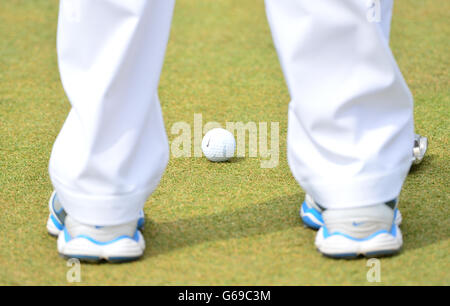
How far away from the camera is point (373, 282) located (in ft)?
5.21

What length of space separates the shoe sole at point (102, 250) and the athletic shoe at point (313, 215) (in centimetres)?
44

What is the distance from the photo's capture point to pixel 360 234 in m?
1.69

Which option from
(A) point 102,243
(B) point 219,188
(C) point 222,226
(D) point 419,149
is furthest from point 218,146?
(A) point 102,243

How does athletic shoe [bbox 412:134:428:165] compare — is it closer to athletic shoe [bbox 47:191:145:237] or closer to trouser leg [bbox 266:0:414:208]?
trouser leg [bbox 266:0:414:208]

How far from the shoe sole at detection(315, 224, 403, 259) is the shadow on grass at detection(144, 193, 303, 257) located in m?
0.22

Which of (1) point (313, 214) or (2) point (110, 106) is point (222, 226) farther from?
(2) point (110, 106)

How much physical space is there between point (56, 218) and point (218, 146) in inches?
25.8

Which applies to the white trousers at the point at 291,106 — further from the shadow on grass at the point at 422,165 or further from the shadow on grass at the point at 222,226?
the shadow on grass at the point at 422,165

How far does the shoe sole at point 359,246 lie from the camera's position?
1.68 m

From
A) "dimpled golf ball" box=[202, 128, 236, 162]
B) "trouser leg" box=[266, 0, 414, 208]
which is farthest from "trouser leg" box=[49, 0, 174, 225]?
"dimpled golf ball" box=[202, 128, 236, 162]

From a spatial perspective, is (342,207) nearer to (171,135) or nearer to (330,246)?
(330,246)

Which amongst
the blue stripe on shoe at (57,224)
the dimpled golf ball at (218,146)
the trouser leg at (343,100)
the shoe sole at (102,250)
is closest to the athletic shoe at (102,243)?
the shoe sole at (102,250)

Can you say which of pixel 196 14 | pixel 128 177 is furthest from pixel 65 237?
pixel 196 14

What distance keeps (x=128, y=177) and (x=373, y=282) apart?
581 millimetres
